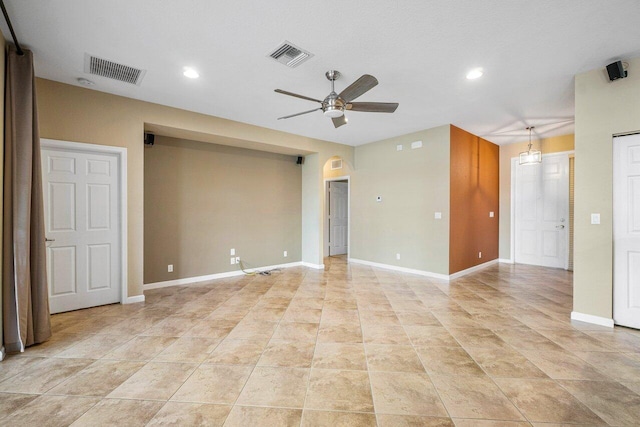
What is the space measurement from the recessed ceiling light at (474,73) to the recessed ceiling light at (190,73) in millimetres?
3116

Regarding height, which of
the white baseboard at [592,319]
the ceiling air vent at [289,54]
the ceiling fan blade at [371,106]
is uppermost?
the ceiling air vent at [289,54]

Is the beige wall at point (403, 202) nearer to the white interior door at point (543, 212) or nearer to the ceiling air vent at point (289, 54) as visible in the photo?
the white interior door at point (543, 212)

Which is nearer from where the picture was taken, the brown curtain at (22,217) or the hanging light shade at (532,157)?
the brown curtain at (22,217)

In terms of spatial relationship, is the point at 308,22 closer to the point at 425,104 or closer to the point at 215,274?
the point at 425,104

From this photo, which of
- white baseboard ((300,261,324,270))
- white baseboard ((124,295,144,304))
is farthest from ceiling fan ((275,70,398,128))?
white baseboard ((300,261,324,270))

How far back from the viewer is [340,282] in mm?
5051

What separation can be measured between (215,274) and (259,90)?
11.3 ft

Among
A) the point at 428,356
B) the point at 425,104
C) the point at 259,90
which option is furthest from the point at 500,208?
the point at 259,90

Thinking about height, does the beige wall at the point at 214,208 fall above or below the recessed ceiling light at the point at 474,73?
below

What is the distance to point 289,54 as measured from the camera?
278 cm

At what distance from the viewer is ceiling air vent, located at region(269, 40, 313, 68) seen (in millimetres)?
2670

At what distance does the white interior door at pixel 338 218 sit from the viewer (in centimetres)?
810

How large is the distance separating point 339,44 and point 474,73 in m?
1.67

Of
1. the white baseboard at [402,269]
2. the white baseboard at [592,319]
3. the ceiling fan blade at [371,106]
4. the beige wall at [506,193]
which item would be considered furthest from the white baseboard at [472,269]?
the ceiling fan blade at [371,106]
